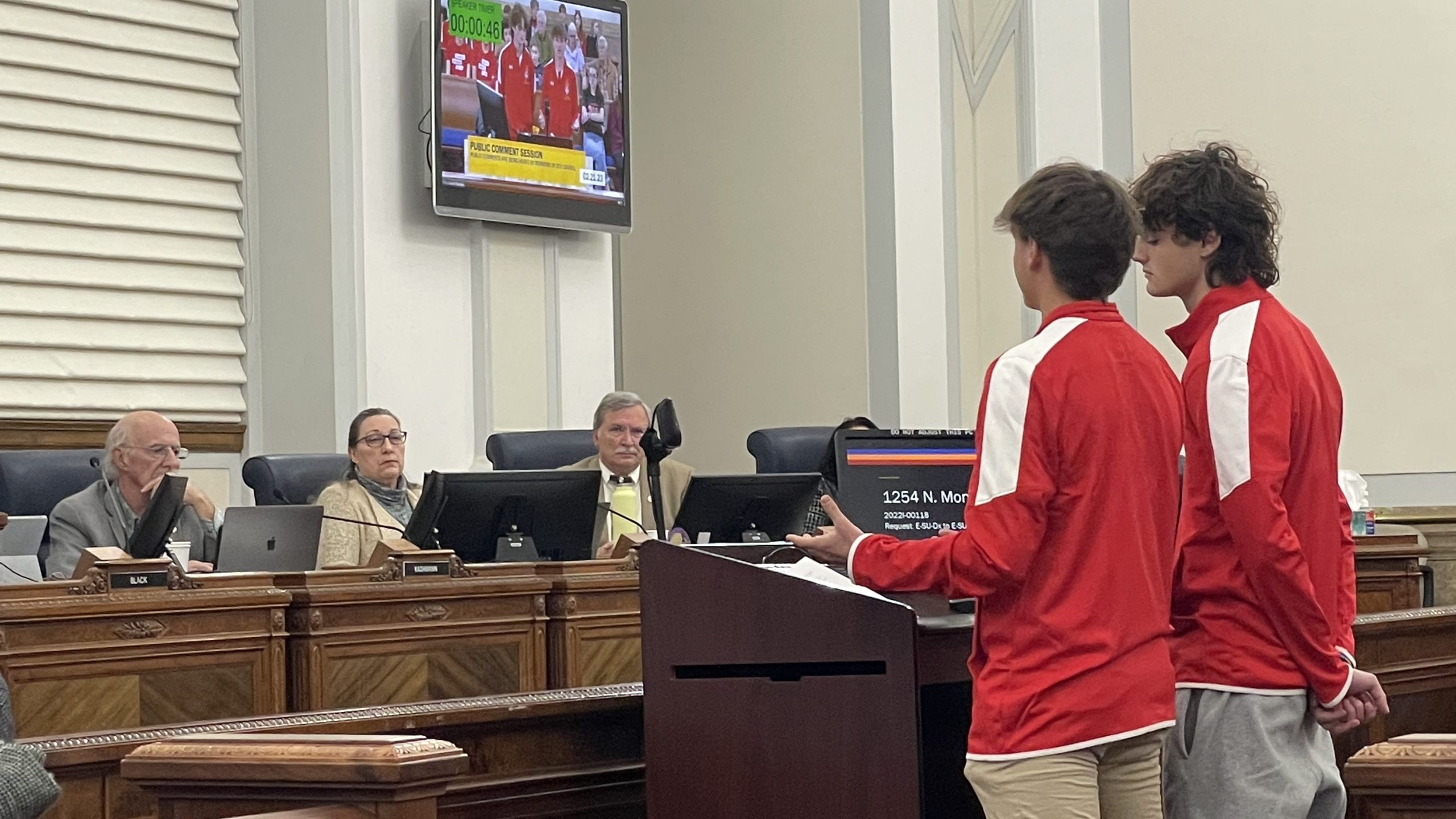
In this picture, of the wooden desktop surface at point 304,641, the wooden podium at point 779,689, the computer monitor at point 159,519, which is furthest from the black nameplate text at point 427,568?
the wooden podium at point 779,689

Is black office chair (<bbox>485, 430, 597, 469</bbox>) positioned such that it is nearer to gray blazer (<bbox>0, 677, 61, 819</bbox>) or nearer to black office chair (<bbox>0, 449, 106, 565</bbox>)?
black office chair (<bbox>0, 449, 106, 565</bbox>)

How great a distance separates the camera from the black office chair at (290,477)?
5.61 m

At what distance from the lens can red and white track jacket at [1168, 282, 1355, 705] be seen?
213cm

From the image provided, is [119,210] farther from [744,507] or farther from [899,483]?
[899,483]

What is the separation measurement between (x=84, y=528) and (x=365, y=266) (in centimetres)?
239

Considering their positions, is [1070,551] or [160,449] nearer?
[1070,551]

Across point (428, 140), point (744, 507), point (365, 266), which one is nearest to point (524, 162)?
point (428, 140)

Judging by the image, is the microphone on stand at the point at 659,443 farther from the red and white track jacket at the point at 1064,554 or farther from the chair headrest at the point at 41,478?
the red and white track jacket at the point at 1064,554

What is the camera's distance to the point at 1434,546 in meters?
6.10

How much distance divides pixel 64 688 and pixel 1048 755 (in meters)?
2.29

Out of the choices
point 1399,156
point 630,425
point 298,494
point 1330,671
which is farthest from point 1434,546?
point 1330,671

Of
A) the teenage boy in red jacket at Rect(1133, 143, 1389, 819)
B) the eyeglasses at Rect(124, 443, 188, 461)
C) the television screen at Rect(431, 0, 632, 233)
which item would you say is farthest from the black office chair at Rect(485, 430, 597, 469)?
the teenage boy in red jacket at Rect(1133, 143, 1389, 819)

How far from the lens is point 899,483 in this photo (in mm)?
2979

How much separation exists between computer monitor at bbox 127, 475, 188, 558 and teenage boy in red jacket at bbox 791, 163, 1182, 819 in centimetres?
251
